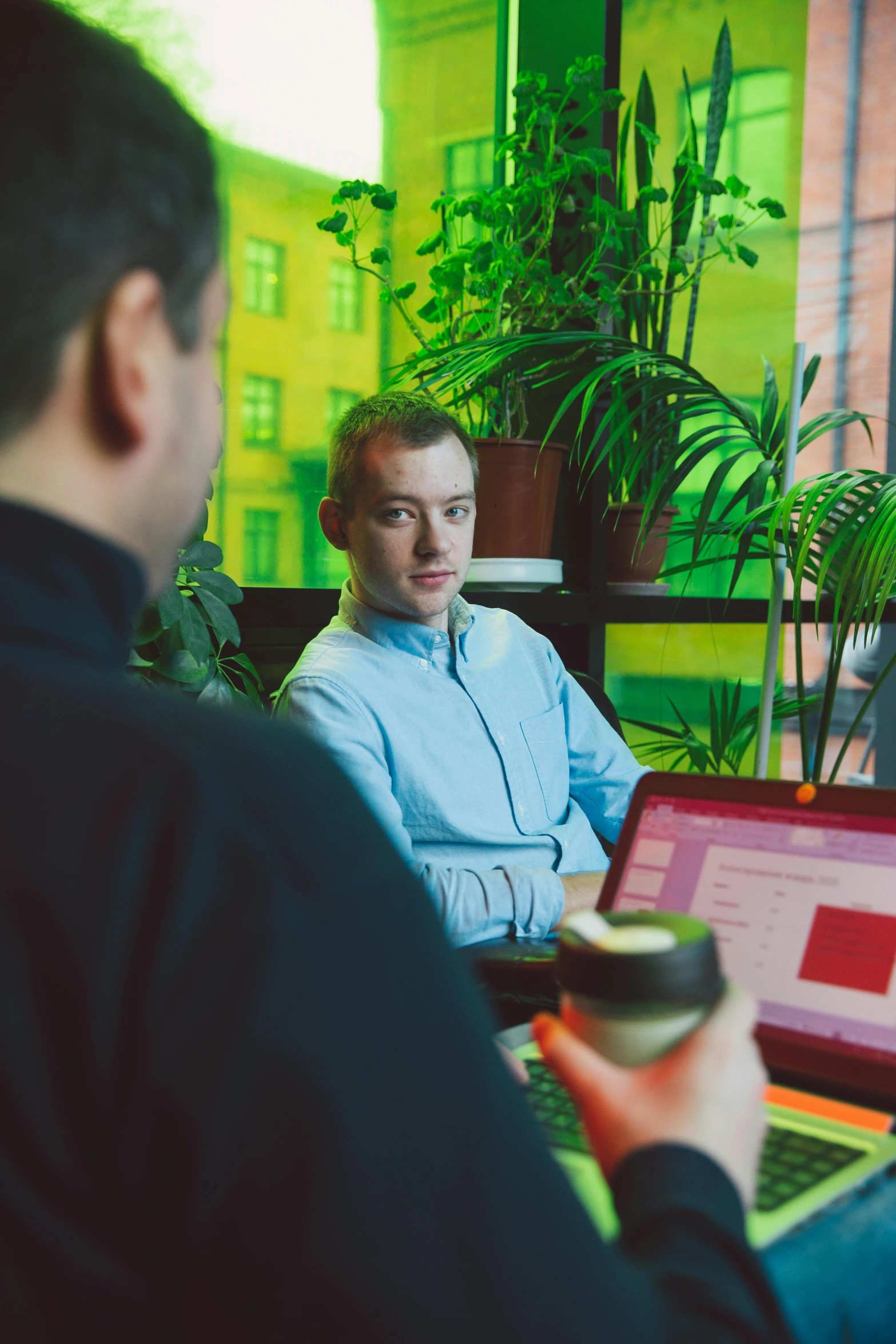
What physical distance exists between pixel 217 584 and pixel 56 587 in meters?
1.42

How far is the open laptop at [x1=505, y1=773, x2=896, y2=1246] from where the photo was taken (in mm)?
785

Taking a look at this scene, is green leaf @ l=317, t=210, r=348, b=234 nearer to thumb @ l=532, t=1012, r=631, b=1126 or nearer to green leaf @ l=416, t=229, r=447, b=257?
green leaf @ l=416, t=229, r=447, b=257

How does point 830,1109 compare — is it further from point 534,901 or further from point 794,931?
point 534,901

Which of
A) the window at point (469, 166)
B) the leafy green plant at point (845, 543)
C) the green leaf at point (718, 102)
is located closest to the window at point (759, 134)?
the green leaf at point (718, 102)

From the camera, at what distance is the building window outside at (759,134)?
3.46 metres

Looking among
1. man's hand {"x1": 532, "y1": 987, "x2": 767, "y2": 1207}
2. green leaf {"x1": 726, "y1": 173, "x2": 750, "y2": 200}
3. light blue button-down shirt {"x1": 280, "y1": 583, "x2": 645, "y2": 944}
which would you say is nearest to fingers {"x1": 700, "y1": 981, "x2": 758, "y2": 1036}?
man's hand {"x1": 532, "y1": 987, "x2": 767, "y2": 1207}

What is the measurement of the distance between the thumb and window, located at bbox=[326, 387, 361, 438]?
2125 millimetres

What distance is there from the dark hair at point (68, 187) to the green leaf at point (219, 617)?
4.41ft

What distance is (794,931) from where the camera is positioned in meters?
0.90

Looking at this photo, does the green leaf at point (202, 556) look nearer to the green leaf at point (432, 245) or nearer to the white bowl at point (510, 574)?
the white bowl at point (510, 574)

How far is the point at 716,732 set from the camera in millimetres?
2822

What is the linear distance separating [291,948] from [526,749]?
1.51m

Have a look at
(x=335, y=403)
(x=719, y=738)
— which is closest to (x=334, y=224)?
(x=335, y=403)

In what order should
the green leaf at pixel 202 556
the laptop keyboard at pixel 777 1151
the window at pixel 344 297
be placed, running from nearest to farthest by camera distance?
the laptop keyboard at pixel 777 1151 < the green leaf at pixel 202 556 < the window at pixel 344 297
